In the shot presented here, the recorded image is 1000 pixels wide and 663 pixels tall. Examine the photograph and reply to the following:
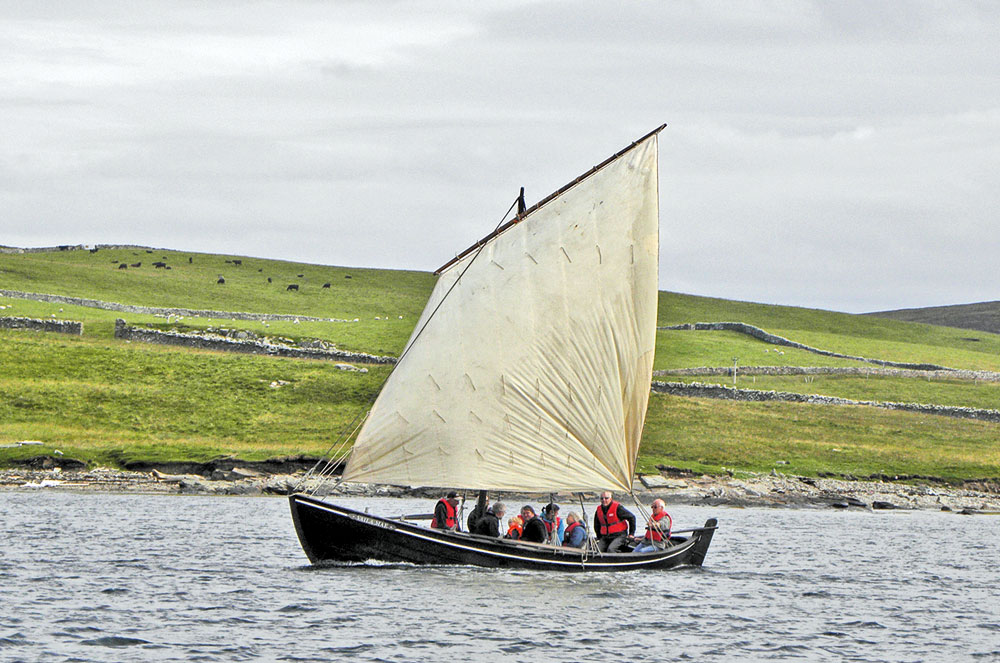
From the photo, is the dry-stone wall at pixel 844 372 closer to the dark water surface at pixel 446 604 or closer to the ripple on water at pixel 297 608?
the dark water surface at pixel 446 604

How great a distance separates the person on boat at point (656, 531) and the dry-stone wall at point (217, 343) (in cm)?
5876

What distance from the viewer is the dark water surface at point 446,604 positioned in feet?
81.1

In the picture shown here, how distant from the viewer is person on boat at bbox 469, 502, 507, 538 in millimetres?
34875

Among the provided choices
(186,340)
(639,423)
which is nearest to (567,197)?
(639,423)

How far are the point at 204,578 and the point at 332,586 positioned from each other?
3.90 metres

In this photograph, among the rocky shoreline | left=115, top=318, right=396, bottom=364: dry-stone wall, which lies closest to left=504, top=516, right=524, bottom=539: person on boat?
the rocky shoreline

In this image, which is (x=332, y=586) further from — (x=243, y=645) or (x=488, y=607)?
(x=243, y=645)

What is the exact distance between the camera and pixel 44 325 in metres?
95.0

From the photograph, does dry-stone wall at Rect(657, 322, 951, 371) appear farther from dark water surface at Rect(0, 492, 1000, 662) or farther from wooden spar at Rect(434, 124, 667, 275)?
wooden spar at Rect(434, 124, 667, 275)

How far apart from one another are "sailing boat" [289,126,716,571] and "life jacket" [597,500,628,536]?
2748mm

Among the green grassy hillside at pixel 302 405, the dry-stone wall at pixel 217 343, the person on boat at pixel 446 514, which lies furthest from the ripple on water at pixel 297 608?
the dry-stone wall at pixel 217 343

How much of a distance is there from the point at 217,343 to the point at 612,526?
6328 cm

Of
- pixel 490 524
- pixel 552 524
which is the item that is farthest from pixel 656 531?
pixel 490 524

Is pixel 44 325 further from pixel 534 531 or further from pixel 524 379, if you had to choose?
pixel 524 379
